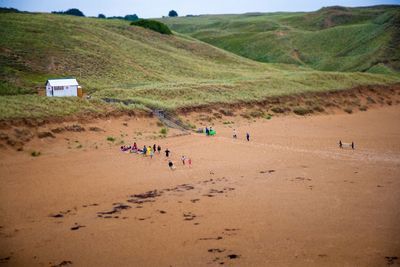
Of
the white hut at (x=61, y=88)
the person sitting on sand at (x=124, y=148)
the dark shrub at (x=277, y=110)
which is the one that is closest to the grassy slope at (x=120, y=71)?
the white hut at (x=61, y=88)

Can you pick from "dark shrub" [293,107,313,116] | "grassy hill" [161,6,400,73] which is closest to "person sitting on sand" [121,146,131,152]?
"dark shrub" [293,107,313,116]

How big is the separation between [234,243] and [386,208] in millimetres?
8032

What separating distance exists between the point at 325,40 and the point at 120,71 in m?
67.8

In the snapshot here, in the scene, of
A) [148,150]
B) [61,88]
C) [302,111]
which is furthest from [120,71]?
[148,150]

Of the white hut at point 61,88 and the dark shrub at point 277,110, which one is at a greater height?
the white hut at point 61,88

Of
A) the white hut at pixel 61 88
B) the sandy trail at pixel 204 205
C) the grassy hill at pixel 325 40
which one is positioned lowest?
the sandy trail at pixel 204 205

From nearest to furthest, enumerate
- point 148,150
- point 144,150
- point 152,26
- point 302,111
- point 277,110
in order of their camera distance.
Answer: point 148,150, point 144,150, point 277,110, point 302,111, point 152,26

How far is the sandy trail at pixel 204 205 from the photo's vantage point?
15.8 m

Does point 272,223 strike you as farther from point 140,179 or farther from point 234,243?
point 140,179

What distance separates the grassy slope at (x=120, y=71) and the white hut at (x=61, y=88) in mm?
2506

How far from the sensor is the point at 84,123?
36.2 m

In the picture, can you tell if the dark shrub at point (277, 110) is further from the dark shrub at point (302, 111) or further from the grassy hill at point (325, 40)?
the grassy hill at point (325, 40)

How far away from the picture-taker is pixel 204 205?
20500 mm

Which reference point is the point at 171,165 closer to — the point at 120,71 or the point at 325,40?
the point at 120,71
